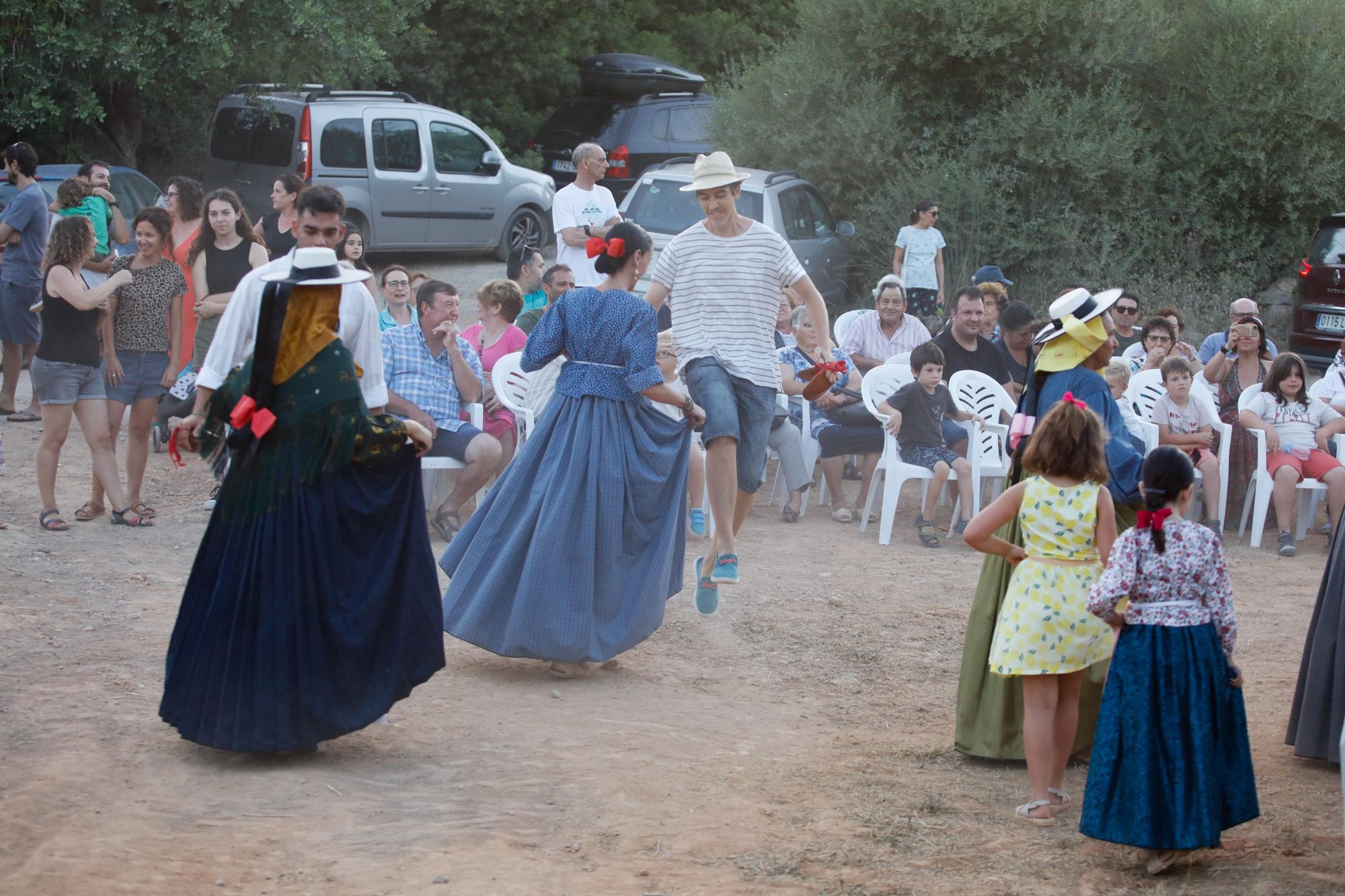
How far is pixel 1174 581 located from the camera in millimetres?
4531

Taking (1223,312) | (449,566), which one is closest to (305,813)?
(449,566)

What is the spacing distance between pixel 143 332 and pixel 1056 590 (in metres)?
5.85

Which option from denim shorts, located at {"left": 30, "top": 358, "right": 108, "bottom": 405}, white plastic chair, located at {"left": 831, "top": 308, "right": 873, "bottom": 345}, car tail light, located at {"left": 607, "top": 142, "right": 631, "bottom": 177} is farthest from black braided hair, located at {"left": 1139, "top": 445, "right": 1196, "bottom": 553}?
car tail light, located at {"left": 607, "top": 142, "right": 631, "bottom": 177}

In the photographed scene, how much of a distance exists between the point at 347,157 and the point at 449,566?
11.5 m

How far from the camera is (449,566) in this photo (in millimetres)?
6617

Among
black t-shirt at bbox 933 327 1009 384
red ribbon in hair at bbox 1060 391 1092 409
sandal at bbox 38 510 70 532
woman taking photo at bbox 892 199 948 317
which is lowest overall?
sandal at bbox 38 510 70 532

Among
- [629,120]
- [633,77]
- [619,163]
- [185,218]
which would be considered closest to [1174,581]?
[185,218]

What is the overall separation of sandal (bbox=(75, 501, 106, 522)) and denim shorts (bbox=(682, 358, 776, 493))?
404 cm

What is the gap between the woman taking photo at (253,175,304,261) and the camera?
9.41 m

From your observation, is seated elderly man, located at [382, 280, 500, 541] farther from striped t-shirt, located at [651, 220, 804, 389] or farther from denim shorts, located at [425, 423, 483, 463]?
striped t-shirt, located at [651, 220, 804, 389]

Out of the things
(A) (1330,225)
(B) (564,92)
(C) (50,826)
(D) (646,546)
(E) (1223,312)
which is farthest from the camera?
(B) (564,92)

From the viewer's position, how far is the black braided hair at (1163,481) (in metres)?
4.51

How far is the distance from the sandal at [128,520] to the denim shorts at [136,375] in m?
0.65

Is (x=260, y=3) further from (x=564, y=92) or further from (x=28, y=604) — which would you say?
(x=28, y=604)
